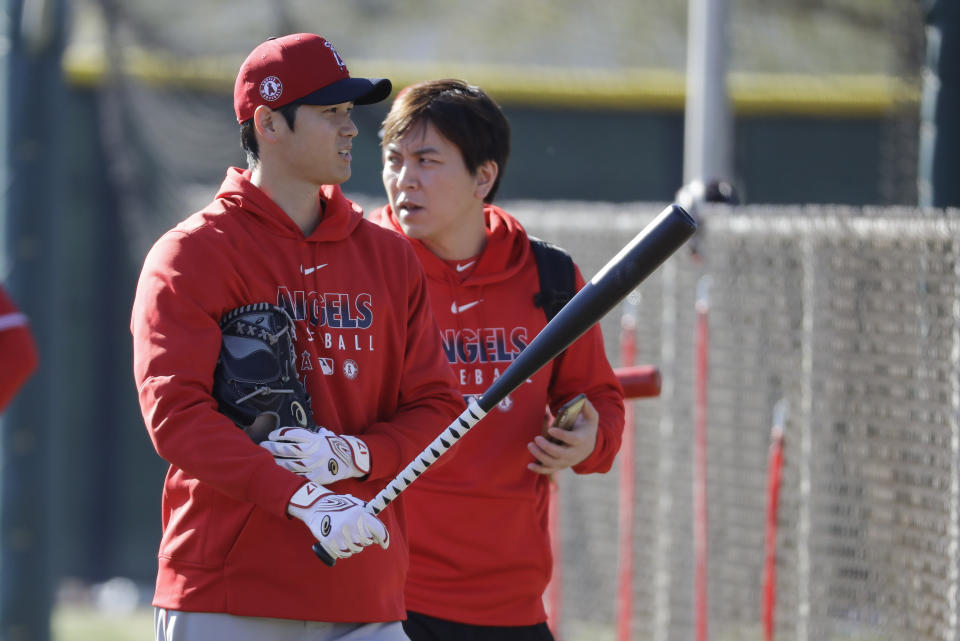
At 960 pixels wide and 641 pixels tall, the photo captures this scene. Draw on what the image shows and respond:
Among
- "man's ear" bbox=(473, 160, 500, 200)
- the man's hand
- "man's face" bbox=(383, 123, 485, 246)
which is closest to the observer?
the man's hand

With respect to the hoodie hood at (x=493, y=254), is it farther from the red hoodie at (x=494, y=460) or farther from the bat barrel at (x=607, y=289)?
the bat barrel at (x=607, y=289)

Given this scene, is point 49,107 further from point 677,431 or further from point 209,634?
point 209,634

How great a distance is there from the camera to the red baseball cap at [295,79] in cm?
300

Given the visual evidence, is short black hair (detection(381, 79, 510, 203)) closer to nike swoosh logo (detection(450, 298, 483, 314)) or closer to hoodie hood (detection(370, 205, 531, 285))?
hoodie hood (detection(370, 205, 531, 285))

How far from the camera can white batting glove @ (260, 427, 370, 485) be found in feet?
9.20

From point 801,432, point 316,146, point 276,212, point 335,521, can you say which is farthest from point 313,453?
point 801,432

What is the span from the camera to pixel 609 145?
34.5ft

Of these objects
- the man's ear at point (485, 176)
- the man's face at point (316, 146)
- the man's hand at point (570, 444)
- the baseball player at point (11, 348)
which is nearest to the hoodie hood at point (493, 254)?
the man's ear at point (485, 176)

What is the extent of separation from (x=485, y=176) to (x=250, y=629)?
156 cm

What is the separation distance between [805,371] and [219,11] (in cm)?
711

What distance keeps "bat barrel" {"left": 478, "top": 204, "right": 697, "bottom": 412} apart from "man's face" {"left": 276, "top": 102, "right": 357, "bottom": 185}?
1.77 feet

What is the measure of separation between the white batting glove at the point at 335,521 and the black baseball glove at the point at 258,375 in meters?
0.17

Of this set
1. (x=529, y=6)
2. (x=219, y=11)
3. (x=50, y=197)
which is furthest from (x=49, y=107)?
(x=529, y=6)

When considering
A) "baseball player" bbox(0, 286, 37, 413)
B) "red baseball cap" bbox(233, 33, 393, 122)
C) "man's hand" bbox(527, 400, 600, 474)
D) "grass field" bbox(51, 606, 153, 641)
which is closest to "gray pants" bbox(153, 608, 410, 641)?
"baseball player" bbox(0, 286, 37, 413)
